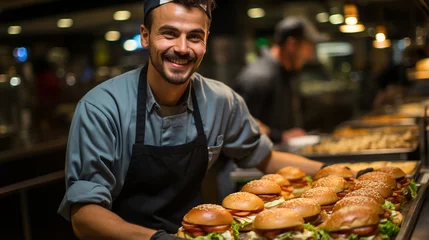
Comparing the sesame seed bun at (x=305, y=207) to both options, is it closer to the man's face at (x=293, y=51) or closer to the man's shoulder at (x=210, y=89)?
the man's shoulder at (x=210, y=89)

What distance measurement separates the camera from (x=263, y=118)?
20.3 ft

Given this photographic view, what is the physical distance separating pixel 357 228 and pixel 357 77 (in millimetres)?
9844

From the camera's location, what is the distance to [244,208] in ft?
8.43

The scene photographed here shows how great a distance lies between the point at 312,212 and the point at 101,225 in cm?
83

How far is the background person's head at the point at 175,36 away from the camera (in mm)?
2670

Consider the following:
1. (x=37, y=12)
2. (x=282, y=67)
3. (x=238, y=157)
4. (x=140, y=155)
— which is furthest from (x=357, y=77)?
(x=140, y=155)

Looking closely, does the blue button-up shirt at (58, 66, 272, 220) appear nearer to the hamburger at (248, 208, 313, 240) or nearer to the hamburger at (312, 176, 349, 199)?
the hamburger at (312, 176, 349, 199)

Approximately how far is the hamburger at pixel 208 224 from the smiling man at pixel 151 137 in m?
0.19

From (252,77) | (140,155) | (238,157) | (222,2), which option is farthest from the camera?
(222,2)

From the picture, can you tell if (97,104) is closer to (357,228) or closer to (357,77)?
(357,228)

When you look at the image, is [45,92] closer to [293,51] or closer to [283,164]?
[293,51]

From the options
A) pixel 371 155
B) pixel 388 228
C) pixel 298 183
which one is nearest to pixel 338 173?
pixel 298 183

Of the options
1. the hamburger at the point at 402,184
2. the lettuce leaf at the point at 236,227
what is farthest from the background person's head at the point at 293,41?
the lettuce leaf at the point at 236,227

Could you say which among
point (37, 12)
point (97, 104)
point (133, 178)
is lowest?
point (133, 178)
